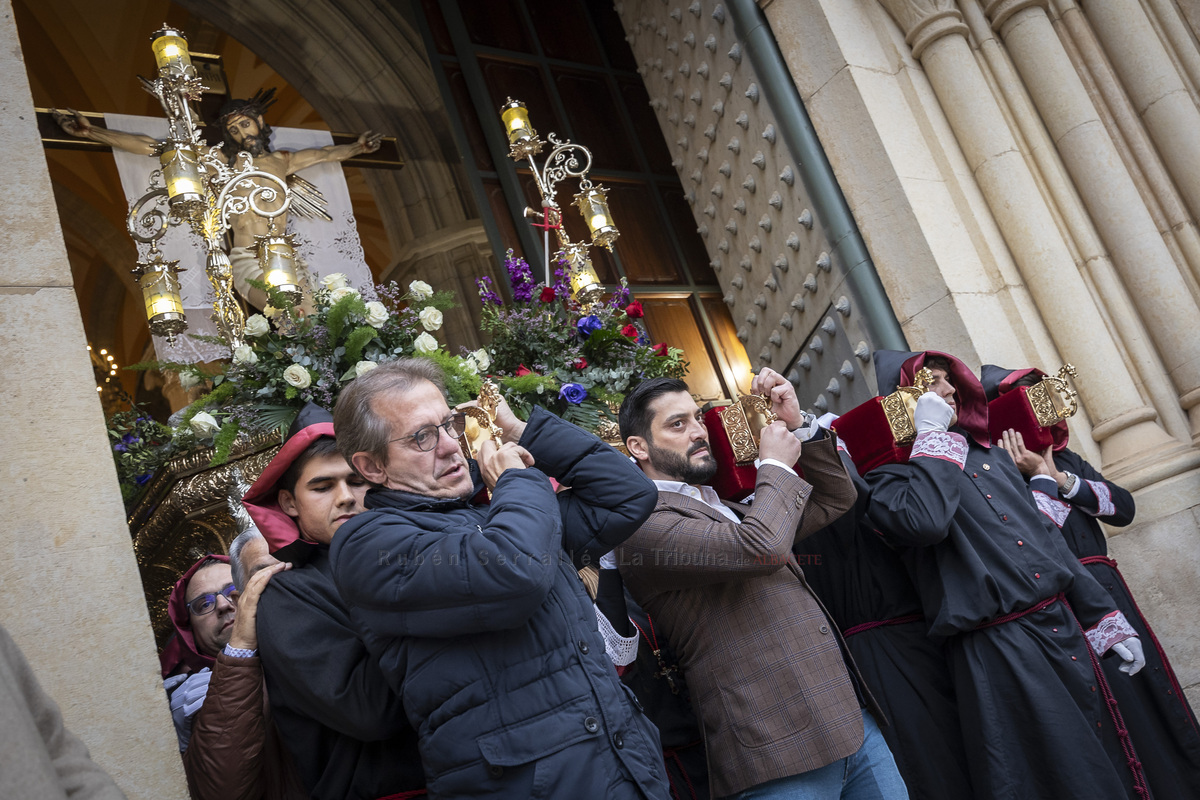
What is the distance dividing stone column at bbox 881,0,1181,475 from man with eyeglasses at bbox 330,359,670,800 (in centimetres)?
345

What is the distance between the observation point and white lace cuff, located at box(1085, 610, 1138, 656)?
3.18m

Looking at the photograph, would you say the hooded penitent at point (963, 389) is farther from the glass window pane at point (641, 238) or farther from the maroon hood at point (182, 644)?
the glass window pane at point (641, 238)

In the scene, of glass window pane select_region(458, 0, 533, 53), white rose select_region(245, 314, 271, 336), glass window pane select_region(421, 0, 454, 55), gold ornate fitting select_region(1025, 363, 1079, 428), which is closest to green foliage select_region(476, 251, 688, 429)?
white rose select_region(245, 314, 271, 336)

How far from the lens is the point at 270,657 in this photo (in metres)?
2.03

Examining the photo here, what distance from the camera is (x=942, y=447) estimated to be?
10.1 ft

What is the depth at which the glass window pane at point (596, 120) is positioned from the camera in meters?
7.59

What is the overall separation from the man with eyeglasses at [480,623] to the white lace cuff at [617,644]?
1.69ft

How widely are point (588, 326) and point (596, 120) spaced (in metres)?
3.99

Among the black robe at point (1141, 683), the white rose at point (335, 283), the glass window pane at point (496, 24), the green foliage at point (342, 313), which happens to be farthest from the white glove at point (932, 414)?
the glass window pane at point (496, 24)

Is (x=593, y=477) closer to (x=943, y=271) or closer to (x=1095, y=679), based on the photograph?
(x=1095, y=679)

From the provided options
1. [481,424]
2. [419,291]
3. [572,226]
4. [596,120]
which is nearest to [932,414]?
[481,424]

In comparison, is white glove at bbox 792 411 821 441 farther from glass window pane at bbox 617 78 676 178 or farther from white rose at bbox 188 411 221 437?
glass window pane at bbox 617 78 676 178

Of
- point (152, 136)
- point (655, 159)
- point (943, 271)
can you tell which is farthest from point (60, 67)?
point (943, 271)

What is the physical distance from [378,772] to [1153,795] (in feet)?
8.44
